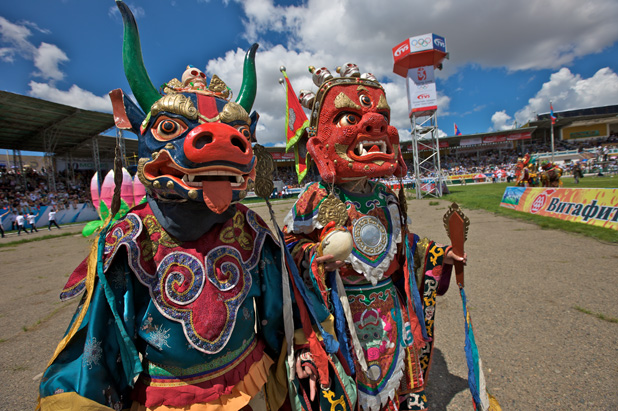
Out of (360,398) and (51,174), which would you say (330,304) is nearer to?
(360,398)

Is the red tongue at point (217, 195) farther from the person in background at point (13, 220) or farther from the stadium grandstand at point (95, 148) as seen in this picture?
the person in background at point (13, 220)

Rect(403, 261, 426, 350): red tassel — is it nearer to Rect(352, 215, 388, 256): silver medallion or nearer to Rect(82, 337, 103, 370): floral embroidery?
Rect(352, 215, 388, 256): silver medallion

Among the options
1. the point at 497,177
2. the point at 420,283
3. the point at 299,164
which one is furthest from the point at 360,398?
the point at 497,177

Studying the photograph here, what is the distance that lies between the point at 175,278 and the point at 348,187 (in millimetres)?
1327

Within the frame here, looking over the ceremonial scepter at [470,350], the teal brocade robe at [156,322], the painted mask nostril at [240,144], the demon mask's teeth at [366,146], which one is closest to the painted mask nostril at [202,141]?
the painted mask nostril at [240,144]

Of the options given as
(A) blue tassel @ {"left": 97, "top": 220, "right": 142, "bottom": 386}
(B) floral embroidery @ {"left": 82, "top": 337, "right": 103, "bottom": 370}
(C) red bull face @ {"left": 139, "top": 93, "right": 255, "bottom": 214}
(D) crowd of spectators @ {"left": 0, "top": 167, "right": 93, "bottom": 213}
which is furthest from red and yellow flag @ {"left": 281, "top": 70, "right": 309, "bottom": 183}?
(D) crowd of spectators @ {"left": 0, "top": 167, "right": 93, "bottom": 213}

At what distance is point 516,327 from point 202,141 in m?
4.22

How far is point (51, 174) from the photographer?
75.7 ft

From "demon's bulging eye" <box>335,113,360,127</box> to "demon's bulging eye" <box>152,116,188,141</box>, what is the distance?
1.08m

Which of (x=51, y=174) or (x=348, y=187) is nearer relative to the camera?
(x=348, y=187)

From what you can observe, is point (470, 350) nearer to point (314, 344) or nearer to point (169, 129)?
point (314, 344)

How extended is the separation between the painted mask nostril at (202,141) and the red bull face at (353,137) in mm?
907

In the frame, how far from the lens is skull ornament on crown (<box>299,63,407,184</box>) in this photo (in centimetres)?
199

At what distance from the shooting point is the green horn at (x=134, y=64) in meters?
1.47
